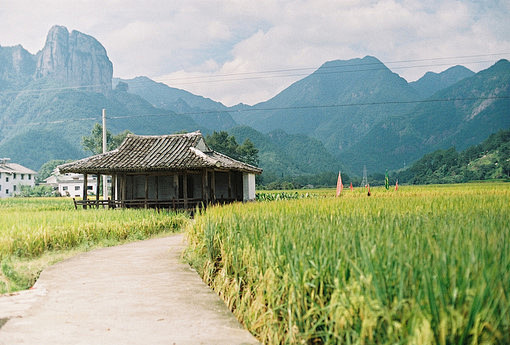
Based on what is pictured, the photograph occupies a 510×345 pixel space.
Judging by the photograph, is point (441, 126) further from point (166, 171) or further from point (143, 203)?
point (143, 203)

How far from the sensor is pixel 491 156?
5912 centimetres

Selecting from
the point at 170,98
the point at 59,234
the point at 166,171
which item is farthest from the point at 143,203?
the point at 170,98

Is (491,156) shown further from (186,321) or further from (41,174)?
(41,174)

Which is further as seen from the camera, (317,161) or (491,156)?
(317,161)

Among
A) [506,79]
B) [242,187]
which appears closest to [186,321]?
[242,187]

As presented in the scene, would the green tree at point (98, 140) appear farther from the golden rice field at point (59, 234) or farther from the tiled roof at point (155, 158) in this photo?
the golden rice field at point (59, 234)

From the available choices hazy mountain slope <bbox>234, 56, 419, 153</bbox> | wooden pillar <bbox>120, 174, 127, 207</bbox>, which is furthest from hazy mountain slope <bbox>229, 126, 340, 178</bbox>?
wooden pillar <bbox>120, 174, 127, 207</bbox>

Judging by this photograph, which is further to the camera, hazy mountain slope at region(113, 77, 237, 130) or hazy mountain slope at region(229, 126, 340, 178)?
hazy mountain slope at region(113, 77, 237, 130)

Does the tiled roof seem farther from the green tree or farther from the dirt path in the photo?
the green tree

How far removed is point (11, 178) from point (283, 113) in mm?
109990

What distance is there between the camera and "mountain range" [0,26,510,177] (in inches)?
4149

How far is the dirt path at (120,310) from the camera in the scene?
4075mm

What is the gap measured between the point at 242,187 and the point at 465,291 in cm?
2156

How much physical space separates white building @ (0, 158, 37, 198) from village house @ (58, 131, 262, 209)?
51.0 meters
